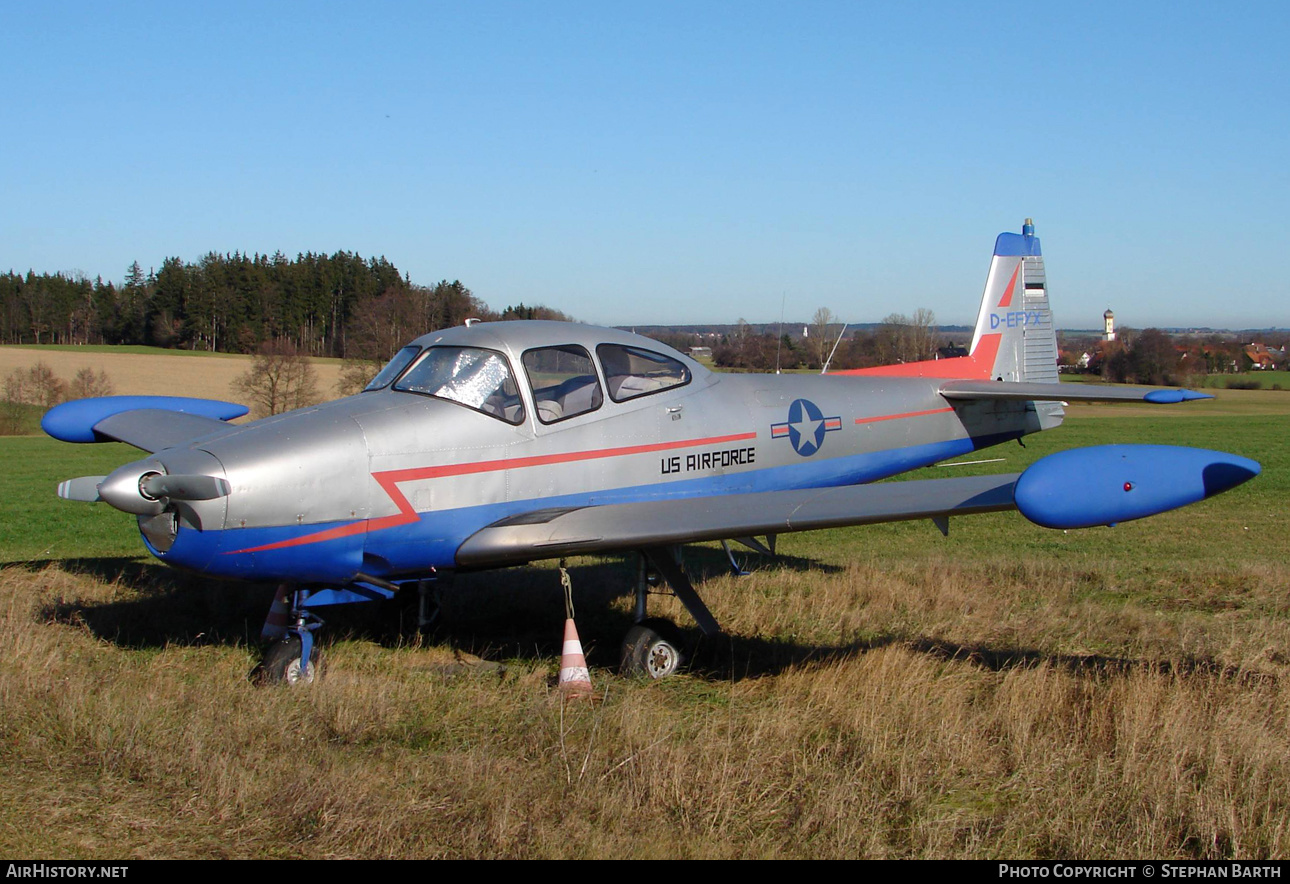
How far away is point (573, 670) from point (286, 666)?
1.90 m

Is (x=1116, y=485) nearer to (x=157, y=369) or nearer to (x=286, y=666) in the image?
(x=286, y=666)

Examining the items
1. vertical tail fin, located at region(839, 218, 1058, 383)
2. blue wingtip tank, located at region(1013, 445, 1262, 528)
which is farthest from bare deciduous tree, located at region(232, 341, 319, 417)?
blue wingtip tank, located at region(1013, 445, 1262, 528)

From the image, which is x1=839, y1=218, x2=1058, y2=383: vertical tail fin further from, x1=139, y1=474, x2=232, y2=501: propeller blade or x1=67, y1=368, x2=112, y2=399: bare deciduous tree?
x1=67, y1=368, x2=112, y2=399: bare deciduous tree

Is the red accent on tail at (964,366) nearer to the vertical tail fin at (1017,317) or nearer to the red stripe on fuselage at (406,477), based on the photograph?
the vertical tail fin at (1017,317)

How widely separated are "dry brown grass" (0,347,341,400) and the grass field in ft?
140

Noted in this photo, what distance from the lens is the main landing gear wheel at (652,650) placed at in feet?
23.5

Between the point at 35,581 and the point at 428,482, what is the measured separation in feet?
18.0

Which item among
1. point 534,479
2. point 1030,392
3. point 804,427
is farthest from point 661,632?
point 1030,392

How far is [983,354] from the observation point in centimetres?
1197

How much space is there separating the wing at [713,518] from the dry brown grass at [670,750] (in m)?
0.94

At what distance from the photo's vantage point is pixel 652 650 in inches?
284

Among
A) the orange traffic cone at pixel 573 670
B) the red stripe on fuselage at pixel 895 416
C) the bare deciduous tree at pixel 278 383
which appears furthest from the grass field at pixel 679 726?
the bare deciduous tree at pixel 278 383

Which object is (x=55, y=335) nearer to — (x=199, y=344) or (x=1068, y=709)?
(x=199, y=344)

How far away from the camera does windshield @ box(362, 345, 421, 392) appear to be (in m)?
7.23
